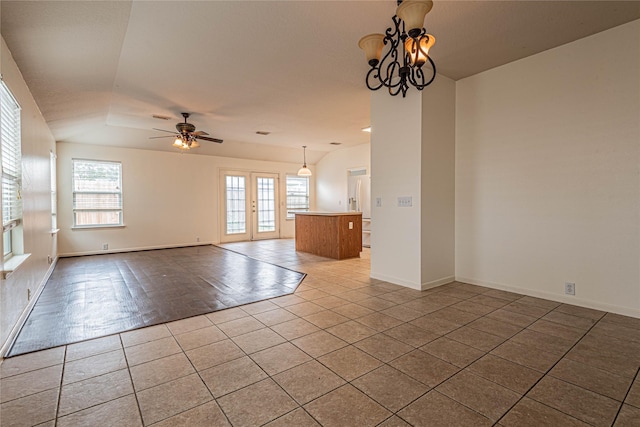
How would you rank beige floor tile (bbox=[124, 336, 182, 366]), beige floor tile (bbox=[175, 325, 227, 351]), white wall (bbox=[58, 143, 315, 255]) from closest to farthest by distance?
1. beige floor tile (bbox=[124, 336, 182, 366])
2. beige floor tile (bbox=[175, 325, 227, 351])
3. white wall (bbox=[58, 143, 315, 255])

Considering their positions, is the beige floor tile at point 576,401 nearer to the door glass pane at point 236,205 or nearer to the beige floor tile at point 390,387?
the beige floor tile at point 390,387

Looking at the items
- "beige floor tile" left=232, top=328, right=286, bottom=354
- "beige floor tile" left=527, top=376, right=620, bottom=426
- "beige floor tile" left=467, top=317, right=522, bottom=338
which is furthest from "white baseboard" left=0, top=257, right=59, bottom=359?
"beige floor tile" left=467, top=317, right=522, bottom=338

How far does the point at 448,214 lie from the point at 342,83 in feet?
7.31

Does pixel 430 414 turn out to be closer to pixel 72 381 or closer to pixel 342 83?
pixel 72 381

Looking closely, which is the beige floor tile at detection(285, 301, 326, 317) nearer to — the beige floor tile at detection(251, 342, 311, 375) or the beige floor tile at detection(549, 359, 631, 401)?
the beige floor tile at detection(251, 342, 311, 375)

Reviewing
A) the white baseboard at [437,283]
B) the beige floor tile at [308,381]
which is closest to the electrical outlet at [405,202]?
the white baseboard at [437,283]

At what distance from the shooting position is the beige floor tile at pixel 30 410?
61.9 inches

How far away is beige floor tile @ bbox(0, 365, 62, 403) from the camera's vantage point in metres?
1.80

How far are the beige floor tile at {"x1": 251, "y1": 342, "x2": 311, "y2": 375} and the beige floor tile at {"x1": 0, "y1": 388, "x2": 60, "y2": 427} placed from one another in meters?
1.12

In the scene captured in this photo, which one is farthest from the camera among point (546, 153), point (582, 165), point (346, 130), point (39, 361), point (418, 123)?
point (346, 130)

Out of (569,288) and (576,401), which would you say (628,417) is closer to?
(576,401)

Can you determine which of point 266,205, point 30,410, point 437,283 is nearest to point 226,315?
point 30,410

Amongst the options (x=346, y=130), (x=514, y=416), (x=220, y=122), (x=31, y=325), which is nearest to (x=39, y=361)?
(x=31, y=325)

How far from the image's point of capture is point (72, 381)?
1.93 meters
